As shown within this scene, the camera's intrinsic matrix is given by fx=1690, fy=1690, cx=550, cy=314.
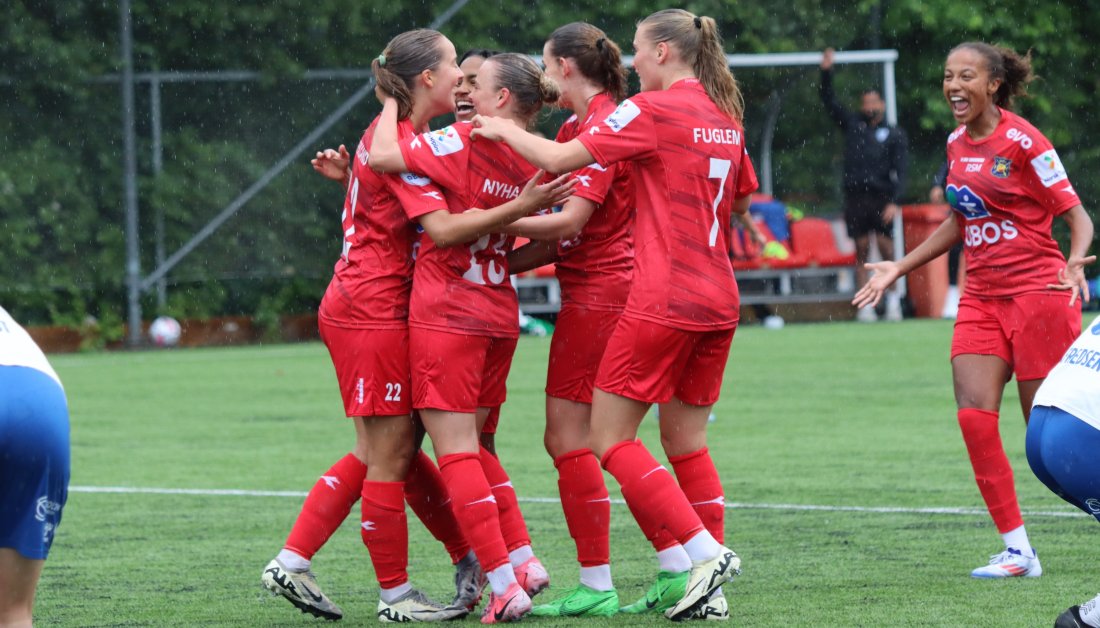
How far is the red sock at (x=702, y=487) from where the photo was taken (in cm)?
534

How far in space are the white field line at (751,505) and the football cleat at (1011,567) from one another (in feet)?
4.43

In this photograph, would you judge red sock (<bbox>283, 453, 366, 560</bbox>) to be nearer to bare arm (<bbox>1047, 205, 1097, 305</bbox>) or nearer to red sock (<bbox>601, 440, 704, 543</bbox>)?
red sock (<bbox>601, 440, 704, 543</bbox>)

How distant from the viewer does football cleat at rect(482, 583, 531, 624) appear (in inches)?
189

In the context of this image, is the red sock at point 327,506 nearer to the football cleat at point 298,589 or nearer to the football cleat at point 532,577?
the football cleat at point 298,589

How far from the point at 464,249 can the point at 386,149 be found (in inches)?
14.5

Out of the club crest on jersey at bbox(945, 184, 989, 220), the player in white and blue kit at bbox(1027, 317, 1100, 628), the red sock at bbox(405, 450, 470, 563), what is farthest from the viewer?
the club crest on jersey at bbox(945, 184, 989, 220)

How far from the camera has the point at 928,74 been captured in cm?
2297

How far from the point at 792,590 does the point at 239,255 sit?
48.2 ft

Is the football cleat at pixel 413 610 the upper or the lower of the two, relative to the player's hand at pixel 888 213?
upper

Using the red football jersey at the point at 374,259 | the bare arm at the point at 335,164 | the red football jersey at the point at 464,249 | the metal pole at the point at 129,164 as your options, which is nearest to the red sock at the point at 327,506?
the red football jersey at the point at 374,259

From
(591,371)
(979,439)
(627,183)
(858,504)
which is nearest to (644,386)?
(591,371)

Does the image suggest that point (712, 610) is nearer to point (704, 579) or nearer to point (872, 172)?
point (704, 579)

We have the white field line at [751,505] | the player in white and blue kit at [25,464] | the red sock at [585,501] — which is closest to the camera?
the player in white and blue kit at [25,464]

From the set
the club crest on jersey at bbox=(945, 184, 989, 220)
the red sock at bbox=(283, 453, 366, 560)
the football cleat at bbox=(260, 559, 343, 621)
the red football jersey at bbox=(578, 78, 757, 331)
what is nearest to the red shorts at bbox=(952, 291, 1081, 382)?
the club crest on jersey at bbox=(945, 184, 989, 220)
